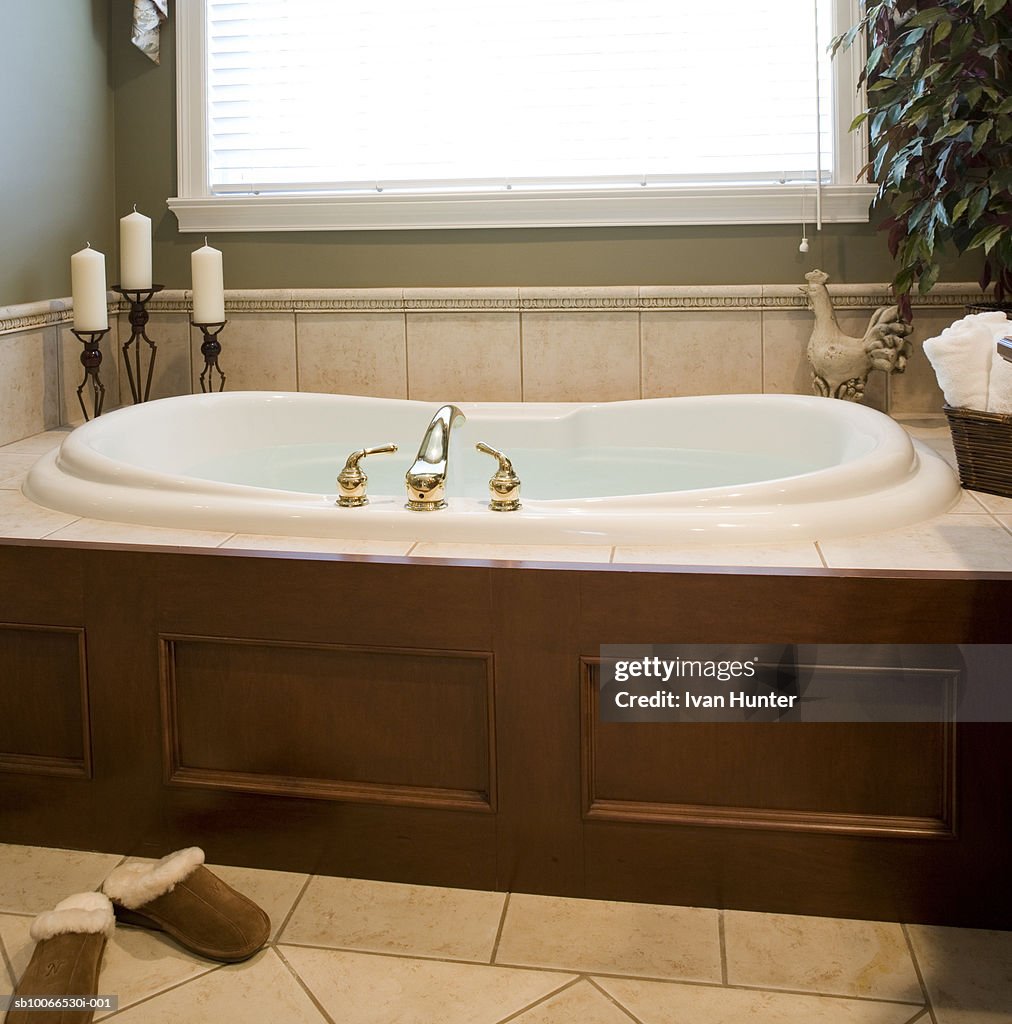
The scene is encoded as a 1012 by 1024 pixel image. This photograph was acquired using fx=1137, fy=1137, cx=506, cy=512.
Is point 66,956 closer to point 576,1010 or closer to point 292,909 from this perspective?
point 292,909

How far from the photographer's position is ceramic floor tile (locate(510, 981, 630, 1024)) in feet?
4.66

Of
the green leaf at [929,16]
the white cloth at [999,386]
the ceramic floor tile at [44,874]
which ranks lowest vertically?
the ceramic floor tile at [44,874]

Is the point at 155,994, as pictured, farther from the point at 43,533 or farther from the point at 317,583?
the point at 43,533

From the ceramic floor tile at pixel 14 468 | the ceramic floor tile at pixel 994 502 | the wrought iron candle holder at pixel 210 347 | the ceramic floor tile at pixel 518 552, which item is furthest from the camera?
the wrought iron candle holder at pixel 210 347

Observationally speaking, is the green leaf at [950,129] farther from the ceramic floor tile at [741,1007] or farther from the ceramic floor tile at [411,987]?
the ceramic floor tile at [411,987]

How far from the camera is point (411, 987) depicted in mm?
1494

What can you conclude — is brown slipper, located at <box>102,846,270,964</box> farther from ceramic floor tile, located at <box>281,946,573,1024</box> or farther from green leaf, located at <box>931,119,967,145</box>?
green leaf, located at <box>931,119,967,145</box>

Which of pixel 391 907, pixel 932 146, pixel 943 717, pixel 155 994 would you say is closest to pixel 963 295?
pixel 932 146

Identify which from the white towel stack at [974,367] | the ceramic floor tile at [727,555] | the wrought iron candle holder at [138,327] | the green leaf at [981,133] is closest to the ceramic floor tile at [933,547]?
the ceramic floor tile at [727,555]

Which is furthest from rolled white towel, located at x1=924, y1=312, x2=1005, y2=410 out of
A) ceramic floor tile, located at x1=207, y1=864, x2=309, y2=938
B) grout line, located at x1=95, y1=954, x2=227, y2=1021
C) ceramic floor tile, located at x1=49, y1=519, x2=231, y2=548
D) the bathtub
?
grout line, located at x1=95, y1=954, x2=227, y2=1021

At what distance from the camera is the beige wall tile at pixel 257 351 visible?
3088 millimetres

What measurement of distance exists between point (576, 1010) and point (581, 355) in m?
1.86

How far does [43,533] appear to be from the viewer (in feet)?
5.99

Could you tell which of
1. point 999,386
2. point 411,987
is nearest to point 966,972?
point 411,987
